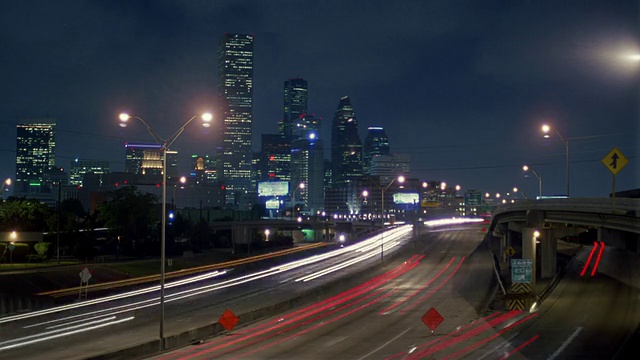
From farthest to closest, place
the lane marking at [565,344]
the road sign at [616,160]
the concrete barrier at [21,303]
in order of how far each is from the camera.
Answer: the concrete barrier at [21,303] < the road sign at [616,160] < the lane marking at [565,344]

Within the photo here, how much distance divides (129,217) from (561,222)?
184 ft

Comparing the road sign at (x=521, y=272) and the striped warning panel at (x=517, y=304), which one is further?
the road sign at (x=521, y=272)

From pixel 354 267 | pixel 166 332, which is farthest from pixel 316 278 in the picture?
pixel 166 332

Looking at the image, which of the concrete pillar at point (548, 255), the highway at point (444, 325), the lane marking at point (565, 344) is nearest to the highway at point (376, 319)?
the highway at point (444, 325)

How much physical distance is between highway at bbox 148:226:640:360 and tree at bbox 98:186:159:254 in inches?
1560

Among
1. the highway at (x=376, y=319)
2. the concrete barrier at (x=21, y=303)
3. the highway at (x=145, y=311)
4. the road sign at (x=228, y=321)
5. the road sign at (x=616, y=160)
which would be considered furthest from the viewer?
the concrete barrier at (x=21, y=303)

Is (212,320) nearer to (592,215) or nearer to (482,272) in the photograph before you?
(592,215)

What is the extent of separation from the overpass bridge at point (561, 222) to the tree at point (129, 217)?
159 ft

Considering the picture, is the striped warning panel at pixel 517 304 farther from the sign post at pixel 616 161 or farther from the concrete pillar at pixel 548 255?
the concrete pillar at pixel 548 255

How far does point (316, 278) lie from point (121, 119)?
3366 cm

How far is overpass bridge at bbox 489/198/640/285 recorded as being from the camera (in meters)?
35.4

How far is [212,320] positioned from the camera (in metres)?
37.6

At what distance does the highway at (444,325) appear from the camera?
94.2 ft

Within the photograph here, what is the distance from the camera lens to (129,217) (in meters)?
85.2
